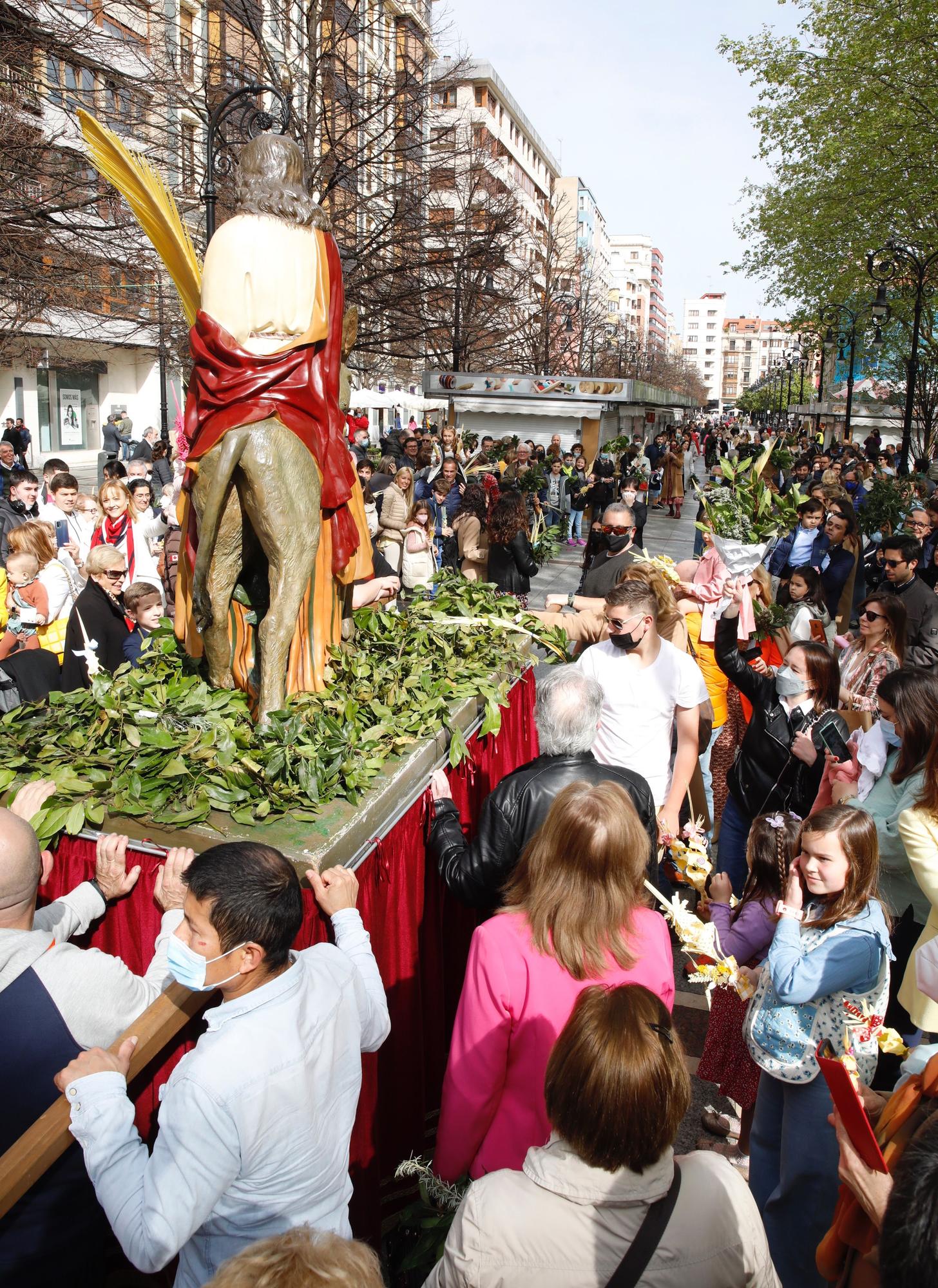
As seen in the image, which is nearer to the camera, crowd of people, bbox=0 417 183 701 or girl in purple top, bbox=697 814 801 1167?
girl in purple top, bbox=697 814 801 1167

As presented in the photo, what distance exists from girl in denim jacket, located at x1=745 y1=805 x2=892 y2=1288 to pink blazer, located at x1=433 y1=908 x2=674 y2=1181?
23.4 inches

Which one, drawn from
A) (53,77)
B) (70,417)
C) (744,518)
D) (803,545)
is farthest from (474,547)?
(70,417)

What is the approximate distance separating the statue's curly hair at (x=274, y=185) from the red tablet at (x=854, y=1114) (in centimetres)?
330

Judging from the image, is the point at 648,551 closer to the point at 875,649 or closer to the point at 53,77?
the point at 53,77

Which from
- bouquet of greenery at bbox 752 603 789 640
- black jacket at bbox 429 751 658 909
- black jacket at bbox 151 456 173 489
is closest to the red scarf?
bouquet of greenery at bbox 752 603 789 640

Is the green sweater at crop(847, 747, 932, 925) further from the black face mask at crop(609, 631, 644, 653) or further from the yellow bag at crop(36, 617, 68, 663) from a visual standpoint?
the yellow bag at crop(36, 617, 68, 663)

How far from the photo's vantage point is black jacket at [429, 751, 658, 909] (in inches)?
120

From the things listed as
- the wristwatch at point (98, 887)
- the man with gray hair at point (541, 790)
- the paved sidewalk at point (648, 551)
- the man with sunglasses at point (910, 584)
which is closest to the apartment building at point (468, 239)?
the paved sidewalk at point (648, 551)

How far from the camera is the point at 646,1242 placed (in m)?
1.70

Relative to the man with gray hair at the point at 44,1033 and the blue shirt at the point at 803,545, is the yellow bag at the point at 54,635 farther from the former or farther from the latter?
the blue shirt at the point at 803,545

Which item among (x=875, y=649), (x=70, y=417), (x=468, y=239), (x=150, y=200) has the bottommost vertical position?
(x=875, y=649)

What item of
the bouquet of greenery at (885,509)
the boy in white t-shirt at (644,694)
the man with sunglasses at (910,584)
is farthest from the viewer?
the bouquet of greenery at (885,509)

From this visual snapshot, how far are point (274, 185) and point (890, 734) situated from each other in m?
3.12

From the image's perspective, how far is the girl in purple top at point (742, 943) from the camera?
11.5 ft
